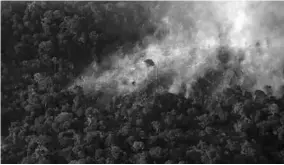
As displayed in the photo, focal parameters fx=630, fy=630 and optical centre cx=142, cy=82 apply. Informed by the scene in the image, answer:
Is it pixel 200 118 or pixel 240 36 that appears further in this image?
pixel 240 36

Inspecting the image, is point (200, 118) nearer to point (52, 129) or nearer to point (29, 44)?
point (52, 129)

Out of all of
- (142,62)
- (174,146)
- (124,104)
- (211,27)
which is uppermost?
(211,27)

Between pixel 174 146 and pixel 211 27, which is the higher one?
pixel 211 27

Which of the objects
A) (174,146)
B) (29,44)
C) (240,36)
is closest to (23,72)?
(29,44)

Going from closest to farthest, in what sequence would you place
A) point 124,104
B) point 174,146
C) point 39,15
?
point 174,146 < point 124,104 < point 39,15

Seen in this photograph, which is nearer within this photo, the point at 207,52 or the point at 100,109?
the point at 100,109

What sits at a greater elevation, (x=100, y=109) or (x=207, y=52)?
(x=207, y=52)

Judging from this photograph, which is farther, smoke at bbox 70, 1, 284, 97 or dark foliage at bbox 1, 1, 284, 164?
smoke at bbox 70, 1, 284, 97

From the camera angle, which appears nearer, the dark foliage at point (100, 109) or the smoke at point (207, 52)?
the dark foliage at point (100, 109)
